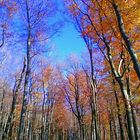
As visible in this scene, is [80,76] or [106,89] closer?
[106,89]

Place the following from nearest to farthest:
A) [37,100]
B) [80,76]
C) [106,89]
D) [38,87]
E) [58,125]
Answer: [106,89]
[80,76]
[38,87]
[37,100]
[58,125]

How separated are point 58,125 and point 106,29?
39858 millimetres

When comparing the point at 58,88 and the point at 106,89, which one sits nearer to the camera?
the point at 106,89

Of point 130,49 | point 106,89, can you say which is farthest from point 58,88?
point 130,49

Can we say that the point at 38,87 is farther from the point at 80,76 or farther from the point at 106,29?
the point at 106,29

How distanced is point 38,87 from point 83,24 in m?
16.2

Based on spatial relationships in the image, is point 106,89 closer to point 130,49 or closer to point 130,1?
point 130,1

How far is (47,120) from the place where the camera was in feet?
98.7

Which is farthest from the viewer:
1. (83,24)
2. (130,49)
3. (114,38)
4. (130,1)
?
(83,24)

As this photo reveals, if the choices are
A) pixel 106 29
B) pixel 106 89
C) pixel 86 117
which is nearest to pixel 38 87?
pixel 106 89

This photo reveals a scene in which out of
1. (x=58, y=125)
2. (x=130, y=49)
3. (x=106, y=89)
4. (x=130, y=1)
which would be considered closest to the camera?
(x=130, y=49)

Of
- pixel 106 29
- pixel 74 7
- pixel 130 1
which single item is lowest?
pixel 106 29

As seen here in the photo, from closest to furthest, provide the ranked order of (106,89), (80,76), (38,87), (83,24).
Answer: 1. (83,24)
2. (106,89)
3. (80,76)
4. (38,87)

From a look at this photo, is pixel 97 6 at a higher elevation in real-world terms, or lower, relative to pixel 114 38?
higher
